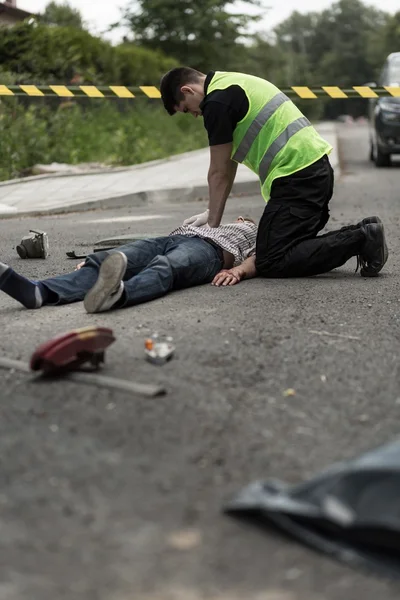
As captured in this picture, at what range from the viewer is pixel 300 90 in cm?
1208

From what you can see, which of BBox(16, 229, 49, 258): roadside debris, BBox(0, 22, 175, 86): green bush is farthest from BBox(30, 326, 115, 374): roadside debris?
BBox(0, 22, 175, 86): green bush

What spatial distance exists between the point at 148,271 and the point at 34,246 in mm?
2164

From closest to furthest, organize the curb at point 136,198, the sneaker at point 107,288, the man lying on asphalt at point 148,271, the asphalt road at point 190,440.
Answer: the asphalt road at point 190,440 → the sneaker at point 107,288 → the man lying on asphalt at point 148,271 → the curb at point 136,198

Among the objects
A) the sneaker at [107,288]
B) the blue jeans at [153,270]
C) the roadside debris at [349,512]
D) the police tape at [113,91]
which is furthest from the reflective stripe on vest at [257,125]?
the police tape at [113,91]

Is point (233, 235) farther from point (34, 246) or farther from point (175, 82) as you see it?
point (34, 246)

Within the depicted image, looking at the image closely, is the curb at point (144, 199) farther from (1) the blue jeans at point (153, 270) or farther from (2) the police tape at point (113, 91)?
(1) the blue jeans at point (153, 270)

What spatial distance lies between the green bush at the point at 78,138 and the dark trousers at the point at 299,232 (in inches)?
323

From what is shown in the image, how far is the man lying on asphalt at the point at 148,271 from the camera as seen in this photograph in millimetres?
5324

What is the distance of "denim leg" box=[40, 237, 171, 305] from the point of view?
223 inches

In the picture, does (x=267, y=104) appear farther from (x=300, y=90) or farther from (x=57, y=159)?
(x=57, y=159)

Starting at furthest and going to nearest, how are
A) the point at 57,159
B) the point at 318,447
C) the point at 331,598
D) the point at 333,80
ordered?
the point at 333,80 → the point at 57,159 → the point at 318,447 → the point at 331,598

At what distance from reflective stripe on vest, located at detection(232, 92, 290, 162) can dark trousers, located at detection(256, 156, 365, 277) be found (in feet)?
0.94

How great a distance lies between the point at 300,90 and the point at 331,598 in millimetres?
10295

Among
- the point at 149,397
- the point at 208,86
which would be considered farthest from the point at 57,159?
the point at 149,397
